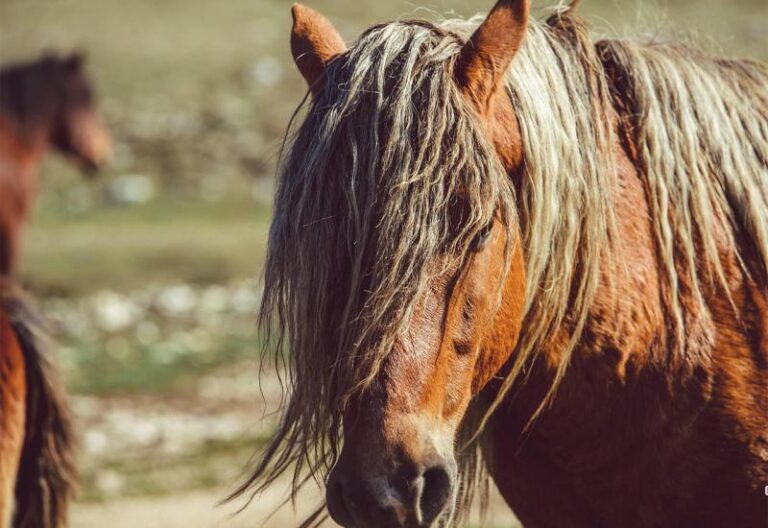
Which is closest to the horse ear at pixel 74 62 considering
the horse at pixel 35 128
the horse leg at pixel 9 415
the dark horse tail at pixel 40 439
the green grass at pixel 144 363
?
the horse at pixel 35 128

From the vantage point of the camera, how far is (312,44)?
2.44 m

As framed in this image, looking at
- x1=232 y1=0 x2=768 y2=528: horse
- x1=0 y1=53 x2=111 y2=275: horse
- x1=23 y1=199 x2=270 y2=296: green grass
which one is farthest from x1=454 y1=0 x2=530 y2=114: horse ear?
x1=23 y1=199 x2=270 y2=296: green grass

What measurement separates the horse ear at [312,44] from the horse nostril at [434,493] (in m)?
0.83

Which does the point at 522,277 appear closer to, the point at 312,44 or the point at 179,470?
the point at 312,44

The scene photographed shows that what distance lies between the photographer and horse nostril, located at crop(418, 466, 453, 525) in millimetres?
2047

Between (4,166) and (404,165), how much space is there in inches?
336

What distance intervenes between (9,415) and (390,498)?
2.03m

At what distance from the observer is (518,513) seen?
2527 millimetres

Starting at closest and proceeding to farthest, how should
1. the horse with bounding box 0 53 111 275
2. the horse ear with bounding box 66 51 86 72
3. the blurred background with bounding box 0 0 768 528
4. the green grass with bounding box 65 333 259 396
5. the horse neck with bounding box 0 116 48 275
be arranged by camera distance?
the blurred background with bounding box 0 0 768 528
the green grass with bounding box 65 333 259 396
the horse neck with bounding box 0 116 48 275
the horse with bounding box 0 53 111 275
the horse ear with bounding box 66 51 86 72

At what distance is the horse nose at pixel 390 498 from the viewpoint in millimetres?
1993

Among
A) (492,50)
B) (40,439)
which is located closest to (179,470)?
(40,439)

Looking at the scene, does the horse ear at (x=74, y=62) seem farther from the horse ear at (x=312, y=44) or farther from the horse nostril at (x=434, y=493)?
the horse nostril at (x=434, y=493)

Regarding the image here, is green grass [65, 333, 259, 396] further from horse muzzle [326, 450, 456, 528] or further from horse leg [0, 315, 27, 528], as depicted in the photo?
horse muzzle [326, 450, 456, 528]

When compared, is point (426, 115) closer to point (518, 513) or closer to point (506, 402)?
point (506, 402)
